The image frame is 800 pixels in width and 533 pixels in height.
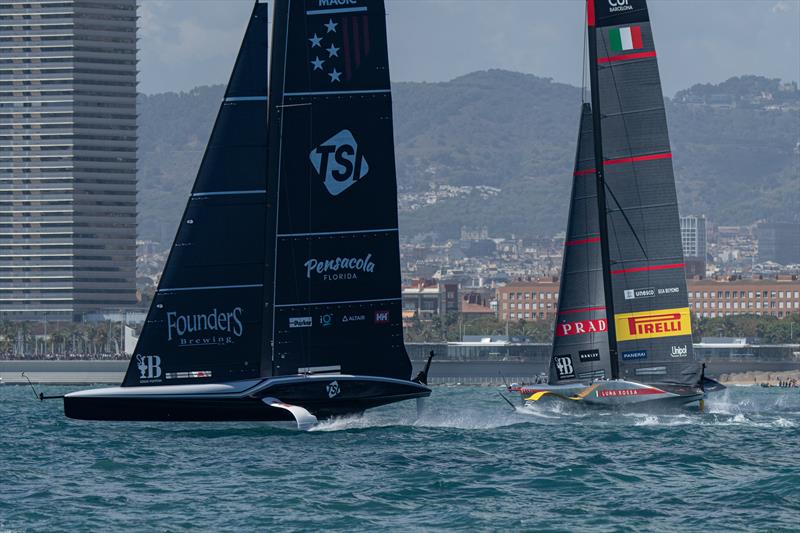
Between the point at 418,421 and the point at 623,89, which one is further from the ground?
the point at 623,89

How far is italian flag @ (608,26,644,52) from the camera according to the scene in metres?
45.6

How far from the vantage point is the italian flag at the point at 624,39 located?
4562 cm

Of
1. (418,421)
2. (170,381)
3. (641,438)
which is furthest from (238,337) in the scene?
(641,438)

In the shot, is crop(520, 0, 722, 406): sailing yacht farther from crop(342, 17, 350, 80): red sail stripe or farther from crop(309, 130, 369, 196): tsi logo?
crop(309, 130, 369, 196): tsi logo

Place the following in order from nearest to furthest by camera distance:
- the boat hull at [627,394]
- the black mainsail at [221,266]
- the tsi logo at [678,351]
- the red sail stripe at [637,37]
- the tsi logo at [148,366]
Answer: the tsi logo at [148,366]
the black mainsail at [221,266]
the boat hull at [627,394]
the red sail stripe at [637,37]
the tsi logo at [678,351]

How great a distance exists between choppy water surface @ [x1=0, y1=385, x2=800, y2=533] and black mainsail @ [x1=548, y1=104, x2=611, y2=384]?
6.60 metres

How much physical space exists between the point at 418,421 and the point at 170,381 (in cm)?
655

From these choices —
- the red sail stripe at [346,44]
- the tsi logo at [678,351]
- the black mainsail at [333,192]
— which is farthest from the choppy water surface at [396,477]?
the red sail stripe at [346,44]

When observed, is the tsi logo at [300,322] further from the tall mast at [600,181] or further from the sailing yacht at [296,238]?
the tall mast at [600,181]

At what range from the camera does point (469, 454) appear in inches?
1332

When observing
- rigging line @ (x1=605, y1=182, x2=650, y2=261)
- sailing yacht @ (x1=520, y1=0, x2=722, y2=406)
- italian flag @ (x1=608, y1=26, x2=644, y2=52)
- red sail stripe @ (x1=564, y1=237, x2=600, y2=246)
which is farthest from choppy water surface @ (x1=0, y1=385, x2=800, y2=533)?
italian flag @ (x1=608, y1=26, x2=644, y2=52)

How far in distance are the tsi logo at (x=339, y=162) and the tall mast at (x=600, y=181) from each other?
1069cm

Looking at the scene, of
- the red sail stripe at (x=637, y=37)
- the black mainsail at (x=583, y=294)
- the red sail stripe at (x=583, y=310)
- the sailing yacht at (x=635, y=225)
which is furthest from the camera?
the red sail stripe at (x=583, y=310)

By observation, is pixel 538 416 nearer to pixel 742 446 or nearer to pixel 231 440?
pixel 742 446
